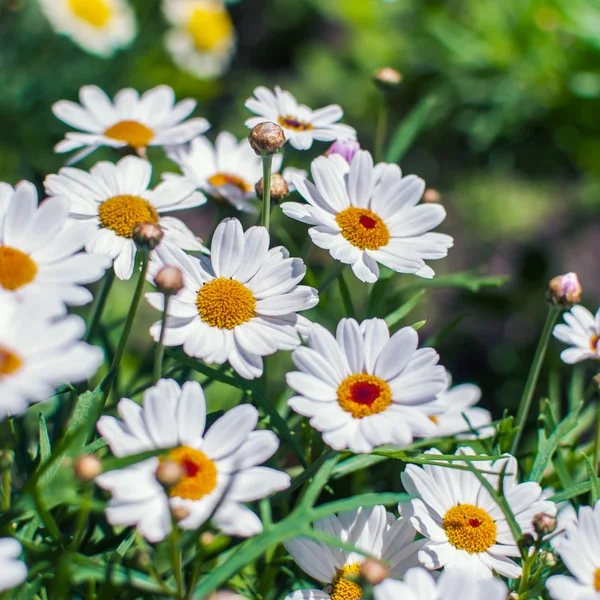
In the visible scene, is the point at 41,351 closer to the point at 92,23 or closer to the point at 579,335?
the point at 579,335

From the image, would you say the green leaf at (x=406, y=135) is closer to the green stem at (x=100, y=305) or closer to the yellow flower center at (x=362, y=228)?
the yellow flower center at (x=362, y=228)

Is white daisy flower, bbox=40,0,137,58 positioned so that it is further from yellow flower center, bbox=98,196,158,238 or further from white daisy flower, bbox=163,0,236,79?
yellow flower center, bbox=98,196,158,238

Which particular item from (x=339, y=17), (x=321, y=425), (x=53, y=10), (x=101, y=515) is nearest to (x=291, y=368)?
(x=101, y=515)

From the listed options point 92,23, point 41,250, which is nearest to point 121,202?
point 41,250

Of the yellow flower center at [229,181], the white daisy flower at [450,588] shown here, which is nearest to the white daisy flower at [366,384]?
the white daisy flower at [450,588]

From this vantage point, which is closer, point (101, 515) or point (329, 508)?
point (329, 508)

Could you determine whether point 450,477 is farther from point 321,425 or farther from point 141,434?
point 141,434

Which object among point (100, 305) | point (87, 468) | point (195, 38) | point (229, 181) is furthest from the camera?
point (195, 38)
